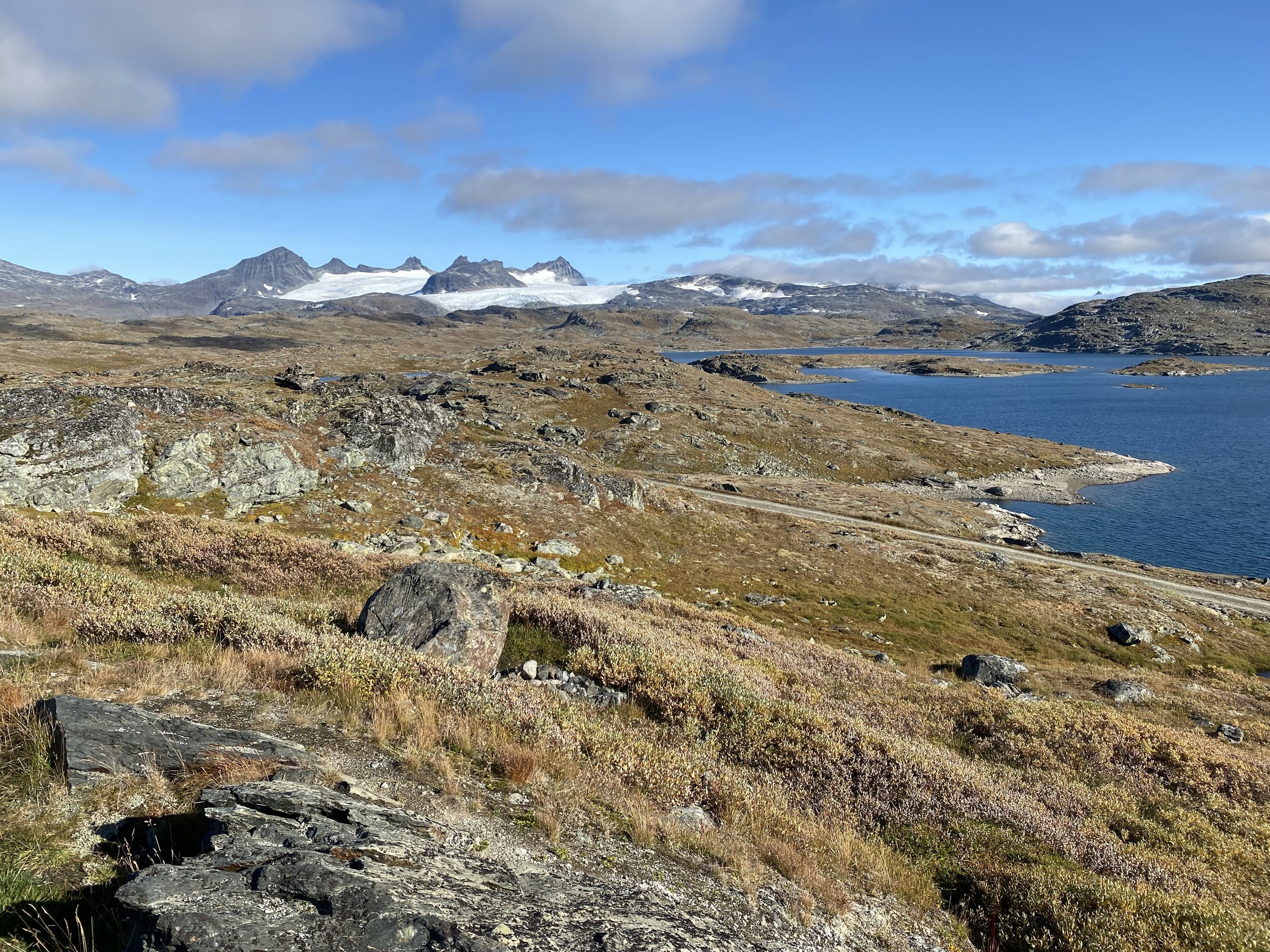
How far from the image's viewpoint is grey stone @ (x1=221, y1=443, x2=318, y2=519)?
134ft

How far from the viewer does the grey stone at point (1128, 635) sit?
48250mm

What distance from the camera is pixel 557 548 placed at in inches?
1874

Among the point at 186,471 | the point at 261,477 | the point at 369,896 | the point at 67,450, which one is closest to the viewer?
the point at 369,896

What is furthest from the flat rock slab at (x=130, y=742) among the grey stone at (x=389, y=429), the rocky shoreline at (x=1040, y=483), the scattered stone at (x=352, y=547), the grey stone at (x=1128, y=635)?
the rocky shoreline at (x=1040, y=483)

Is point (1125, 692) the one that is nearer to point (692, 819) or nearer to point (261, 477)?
point (692, 819)

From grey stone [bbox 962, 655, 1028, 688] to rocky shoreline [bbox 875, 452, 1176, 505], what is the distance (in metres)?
77.3

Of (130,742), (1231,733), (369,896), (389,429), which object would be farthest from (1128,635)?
A: (389,429)

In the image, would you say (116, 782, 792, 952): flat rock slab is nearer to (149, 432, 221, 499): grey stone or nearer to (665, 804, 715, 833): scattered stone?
(665, 804, 715, 833): scattered stone

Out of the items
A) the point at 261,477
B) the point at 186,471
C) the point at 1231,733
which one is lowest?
the point at 1231,733

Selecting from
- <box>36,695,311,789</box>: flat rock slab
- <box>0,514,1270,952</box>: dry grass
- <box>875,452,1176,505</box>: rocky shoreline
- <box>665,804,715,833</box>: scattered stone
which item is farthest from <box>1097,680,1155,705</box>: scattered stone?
<box>875,452,1176,505</box>: rocky shoreline

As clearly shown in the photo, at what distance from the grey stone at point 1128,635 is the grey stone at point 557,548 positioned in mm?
42812

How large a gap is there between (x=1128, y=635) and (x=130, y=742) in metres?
61.2

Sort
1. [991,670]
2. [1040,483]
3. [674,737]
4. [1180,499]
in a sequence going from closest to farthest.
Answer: [674,737] < [991,670] < [1180,499] < [1040,483]

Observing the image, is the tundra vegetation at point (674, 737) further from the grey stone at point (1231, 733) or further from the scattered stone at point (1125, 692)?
the grey stone at point (1231, 733)
